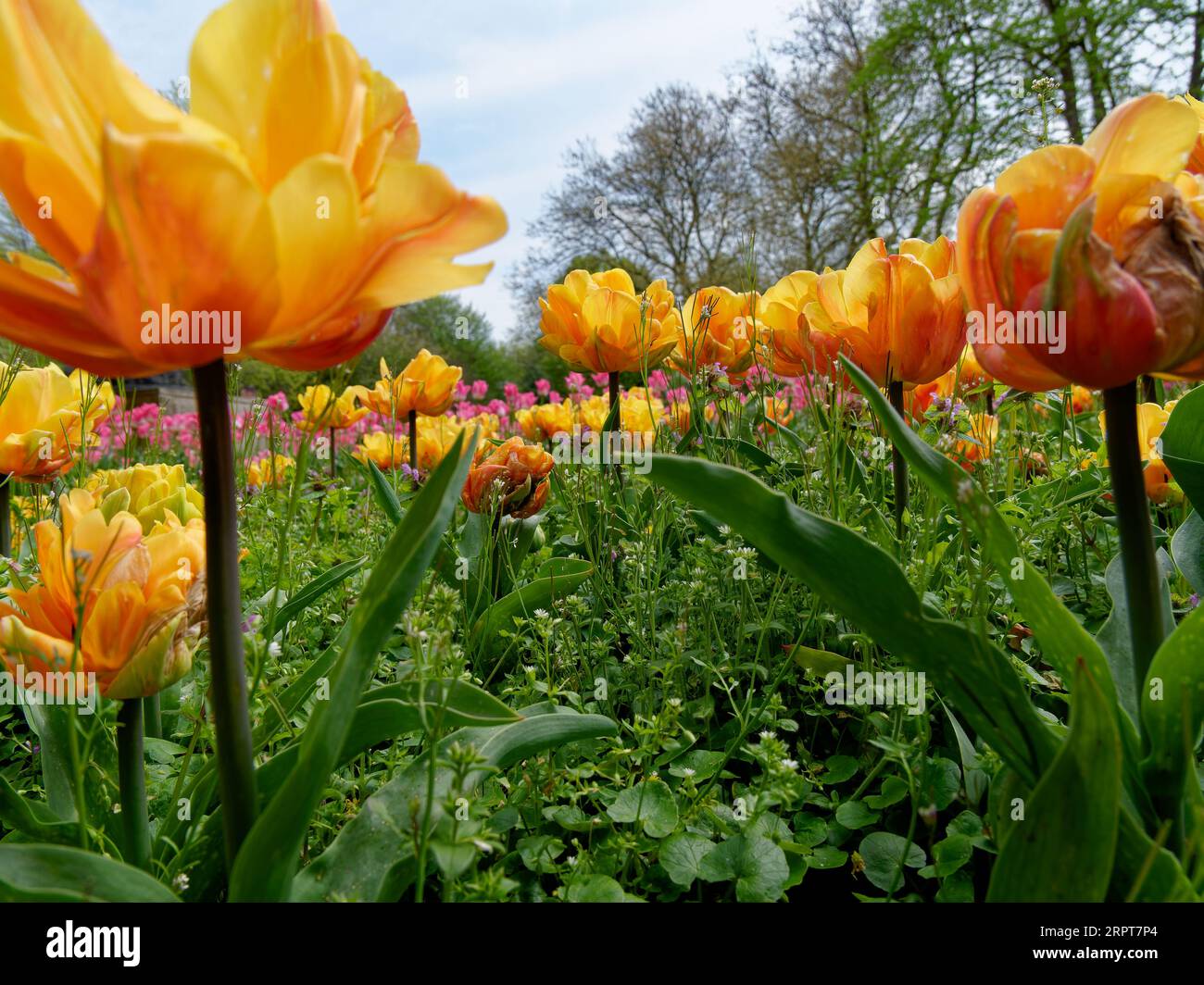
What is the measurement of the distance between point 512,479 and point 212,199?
1408 mm

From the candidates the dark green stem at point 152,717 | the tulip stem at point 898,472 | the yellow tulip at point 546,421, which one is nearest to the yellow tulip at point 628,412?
the yellow tulip at point 546,421

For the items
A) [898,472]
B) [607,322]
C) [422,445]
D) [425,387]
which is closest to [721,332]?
[607,322]

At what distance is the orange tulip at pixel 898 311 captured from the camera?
1.26m

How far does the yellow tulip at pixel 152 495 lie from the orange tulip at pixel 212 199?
540 millimetres

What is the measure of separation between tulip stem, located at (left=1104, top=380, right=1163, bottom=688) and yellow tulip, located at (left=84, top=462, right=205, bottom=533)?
1.09 metres

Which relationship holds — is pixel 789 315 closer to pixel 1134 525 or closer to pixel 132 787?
pixel 1134 525

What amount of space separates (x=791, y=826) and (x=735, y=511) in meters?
0.64

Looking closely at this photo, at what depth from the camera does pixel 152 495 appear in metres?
1.21

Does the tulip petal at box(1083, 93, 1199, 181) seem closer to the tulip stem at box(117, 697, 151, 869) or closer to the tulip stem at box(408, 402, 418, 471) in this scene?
the tulip stem at box(117, 697, 151, 869)

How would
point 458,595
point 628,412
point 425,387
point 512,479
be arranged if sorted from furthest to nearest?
point 425,387, point 628,412, point 512,479, point 458,595

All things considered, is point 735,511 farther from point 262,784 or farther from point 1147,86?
point 1147,86

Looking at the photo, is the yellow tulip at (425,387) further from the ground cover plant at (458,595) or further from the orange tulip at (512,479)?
the ground cover plant at (458,595)

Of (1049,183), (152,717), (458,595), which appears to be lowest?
(152,717)
